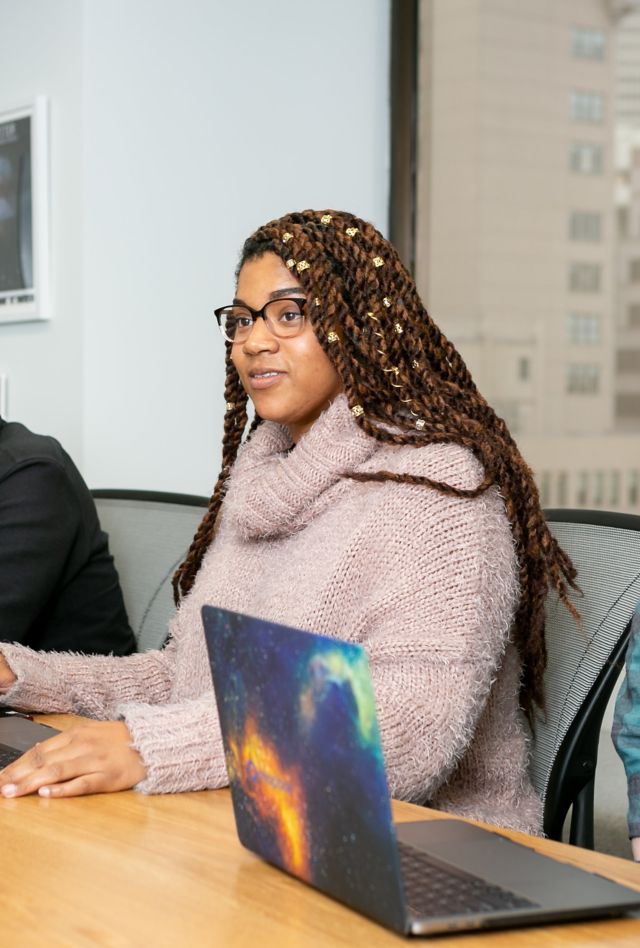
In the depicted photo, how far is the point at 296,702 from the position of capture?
2.95 feet

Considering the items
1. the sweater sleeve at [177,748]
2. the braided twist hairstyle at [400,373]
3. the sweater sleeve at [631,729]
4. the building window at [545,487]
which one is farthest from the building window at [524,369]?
the sweater sleeve at [177,748]

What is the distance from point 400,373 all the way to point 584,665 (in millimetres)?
438

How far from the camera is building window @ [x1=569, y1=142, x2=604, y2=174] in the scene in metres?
2.84

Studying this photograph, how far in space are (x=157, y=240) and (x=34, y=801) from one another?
6.25 ft

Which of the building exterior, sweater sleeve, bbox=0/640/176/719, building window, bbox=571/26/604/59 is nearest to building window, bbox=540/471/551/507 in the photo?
the building exterior

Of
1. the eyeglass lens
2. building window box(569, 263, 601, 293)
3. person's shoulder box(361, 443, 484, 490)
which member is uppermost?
building window box(569, 263, 601, 293)

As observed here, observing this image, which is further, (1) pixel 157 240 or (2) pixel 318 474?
(1) pixel 157 240

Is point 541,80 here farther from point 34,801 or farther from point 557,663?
point 34,801

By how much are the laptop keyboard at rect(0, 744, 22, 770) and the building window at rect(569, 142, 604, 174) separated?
6.54 ft

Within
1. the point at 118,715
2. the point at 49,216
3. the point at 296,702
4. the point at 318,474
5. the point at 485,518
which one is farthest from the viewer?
the point at 49,216

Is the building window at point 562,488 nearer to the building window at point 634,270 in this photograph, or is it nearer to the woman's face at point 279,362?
the building window at point 634,270

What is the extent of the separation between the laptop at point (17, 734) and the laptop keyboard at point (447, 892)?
0.54 m

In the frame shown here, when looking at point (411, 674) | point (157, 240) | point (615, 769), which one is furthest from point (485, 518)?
point (157, 240)

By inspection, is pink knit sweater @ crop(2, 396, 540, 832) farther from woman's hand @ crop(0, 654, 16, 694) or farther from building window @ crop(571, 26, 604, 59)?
building window @ crop(571, 26, 604, 59)
